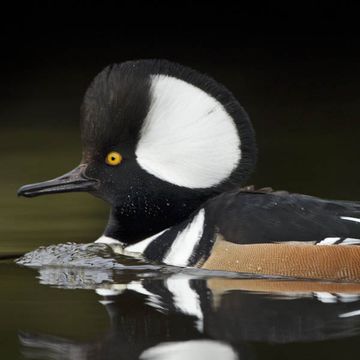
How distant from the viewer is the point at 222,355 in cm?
513

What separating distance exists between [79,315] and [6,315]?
0.34 metres

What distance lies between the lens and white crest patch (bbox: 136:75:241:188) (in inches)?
268

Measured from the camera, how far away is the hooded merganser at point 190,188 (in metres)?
6.55

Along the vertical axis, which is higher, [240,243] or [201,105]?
[201,105]

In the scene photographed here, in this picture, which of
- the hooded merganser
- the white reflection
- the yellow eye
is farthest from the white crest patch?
the white reflection

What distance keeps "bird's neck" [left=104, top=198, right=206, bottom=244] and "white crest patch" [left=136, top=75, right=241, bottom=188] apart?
0.51ft

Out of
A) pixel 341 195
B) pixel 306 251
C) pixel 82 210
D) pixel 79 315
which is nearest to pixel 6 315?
pixel 79 315

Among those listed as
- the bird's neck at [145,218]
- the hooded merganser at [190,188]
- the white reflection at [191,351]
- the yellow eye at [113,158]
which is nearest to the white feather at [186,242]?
the hooded merganser at [190,188]

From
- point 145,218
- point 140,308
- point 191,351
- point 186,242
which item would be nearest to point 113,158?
point 145,218

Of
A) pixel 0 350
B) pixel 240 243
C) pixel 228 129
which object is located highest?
pixel 228 129

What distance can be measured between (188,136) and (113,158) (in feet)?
1.52

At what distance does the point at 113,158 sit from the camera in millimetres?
7070

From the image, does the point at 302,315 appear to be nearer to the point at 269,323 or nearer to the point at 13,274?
the point at 269,323

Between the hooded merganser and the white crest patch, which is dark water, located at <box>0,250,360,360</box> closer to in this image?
the hooded merganser
